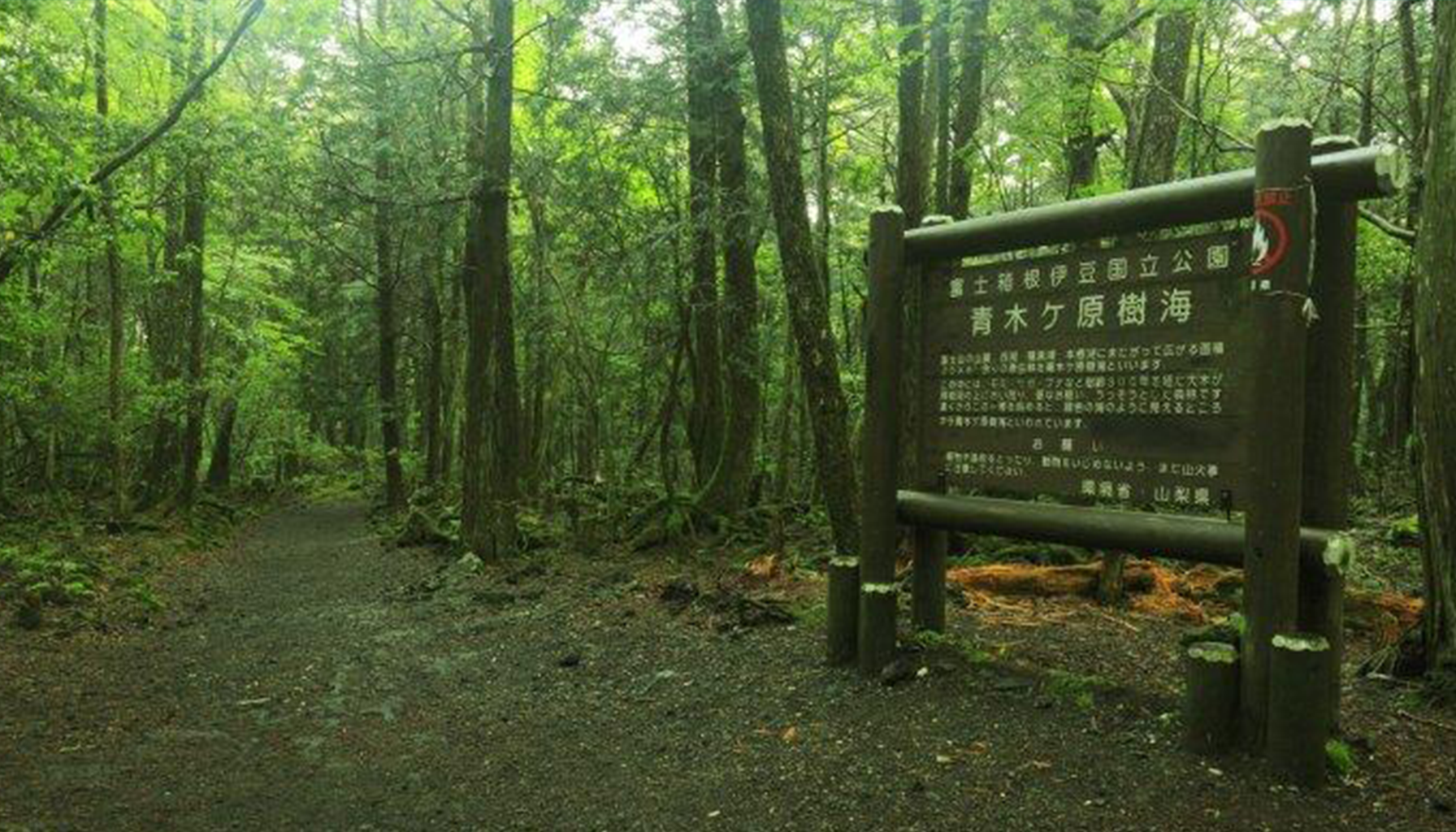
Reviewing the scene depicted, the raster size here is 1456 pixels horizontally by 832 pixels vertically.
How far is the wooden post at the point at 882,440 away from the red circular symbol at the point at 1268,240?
2.23 meters

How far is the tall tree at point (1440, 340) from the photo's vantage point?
4367 mm

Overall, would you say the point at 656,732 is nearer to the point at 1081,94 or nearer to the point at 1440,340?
the point at 1440,340

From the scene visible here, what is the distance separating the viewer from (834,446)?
7.43 metres

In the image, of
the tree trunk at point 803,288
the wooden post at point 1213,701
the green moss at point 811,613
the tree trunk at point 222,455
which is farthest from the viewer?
the tree trunk at point 222,455

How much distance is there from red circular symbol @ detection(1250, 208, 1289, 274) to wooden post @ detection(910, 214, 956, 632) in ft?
6.67

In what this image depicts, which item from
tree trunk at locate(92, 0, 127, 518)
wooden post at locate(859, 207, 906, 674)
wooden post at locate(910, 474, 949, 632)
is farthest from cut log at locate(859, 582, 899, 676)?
tree trunk at locate(92, 0, 127, 518)

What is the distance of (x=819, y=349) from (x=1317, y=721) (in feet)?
13.7

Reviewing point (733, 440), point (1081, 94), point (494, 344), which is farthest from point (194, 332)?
point (1081, 94)

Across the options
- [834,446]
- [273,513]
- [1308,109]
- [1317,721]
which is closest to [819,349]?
[834,446]

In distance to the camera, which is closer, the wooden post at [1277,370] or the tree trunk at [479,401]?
the wooden post at [1277,370]

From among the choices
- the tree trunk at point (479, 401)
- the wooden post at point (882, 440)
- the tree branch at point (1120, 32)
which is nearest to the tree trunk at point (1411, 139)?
the tree branch at point (1120, 32)

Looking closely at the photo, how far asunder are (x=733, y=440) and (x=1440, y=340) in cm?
931

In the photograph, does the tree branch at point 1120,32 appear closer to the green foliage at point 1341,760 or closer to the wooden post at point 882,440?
the wooden post at point 882,440

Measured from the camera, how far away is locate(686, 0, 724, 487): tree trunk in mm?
12594
